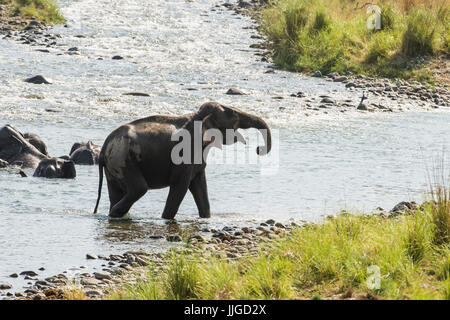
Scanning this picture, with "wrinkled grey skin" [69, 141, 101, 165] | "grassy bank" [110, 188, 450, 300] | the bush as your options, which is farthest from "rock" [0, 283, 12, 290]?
the bush

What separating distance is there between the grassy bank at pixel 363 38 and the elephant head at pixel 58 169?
464 inches

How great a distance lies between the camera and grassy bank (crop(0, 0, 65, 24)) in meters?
29.0

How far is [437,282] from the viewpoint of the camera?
6.42 m

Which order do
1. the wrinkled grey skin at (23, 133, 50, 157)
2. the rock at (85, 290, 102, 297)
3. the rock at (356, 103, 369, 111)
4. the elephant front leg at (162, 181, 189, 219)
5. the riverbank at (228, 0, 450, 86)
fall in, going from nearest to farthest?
1. the rock at (85, 290, 102, 297)
2. the elephant front leg at (162, 181, 189, 219)
3. the wrinkled grey skin at (23, 133, 50, 157)
4. the rock at (356, 103, 369, 111)
5. the riverbank at (228, 0, 450, 86)

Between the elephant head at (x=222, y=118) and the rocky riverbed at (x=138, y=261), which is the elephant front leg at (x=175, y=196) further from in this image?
the elephant head at (x=222, y=118)

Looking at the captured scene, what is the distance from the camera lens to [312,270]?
6.88m

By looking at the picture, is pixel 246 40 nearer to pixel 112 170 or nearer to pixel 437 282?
pixel 112 170

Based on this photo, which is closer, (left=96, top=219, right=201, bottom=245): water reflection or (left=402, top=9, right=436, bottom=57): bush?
(left=96, top=219, right=201, bottom=245): water reflection

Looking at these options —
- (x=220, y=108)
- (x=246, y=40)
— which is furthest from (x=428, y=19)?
(x=220, y=108)

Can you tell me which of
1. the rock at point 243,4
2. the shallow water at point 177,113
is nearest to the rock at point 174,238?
the shallow water at point 177,113

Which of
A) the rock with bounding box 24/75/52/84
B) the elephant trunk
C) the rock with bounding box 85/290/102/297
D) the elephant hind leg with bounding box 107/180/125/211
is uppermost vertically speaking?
the elephant trunk

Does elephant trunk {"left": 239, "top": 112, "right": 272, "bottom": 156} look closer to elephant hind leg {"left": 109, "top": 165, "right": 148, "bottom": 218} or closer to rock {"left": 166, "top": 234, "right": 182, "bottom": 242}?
elephant hind leg {"left": 109, "top": 165, "right": 148, "bottom": 218}

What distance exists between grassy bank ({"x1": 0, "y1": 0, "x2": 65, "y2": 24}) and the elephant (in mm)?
19898

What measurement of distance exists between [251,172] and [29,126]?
4.75 metres
